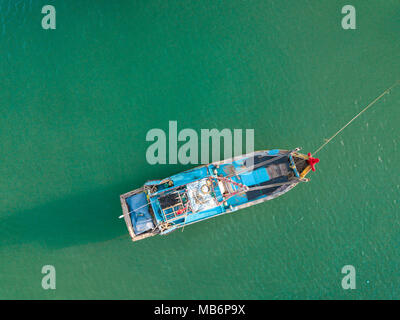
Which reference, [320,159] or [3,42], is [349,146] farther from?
[3,42]

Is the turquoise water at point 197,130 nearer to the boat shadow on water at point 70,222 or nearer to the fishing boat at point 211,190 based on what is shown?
the boat shadow on water at point 70,222

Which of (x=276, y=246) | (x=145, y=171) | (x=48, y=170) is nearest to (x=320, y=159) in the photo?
(x=276, y=246)
